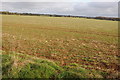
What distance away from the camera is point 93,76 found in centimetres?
561

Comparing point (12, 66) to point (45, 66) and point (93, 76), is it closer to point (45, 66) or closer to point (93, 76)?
point (45, 66)

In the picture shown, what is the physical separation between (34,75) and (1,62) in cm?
229

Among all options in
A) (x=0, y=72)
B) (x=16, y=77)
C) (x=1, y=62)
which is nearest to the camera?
(x=16, y=77)

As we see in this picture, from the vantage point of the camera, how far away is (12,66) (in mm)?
6109

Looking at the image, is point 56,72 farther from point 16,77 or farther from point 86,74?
point 16,77

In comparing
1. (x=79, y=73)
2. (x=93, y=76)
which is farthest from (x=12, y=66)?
(x=93, y=76)

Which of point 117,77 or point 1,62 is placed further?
point 1,62

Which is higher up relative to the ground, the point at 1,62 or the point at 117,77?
the point at 1,62

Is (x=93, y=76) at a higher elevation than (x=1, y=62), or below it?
below

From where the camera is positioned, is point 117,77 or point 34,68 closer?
point 117,77

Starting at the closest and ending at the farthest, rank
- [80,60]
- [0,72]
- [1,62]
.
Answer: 1. [0,72]
2. [1,62]
3. [80,60]

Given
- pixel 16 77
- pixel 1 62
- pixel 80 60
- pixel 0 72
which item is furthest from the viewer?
pixel 80 60

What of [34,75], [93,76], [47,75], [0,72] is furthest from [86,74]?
[0,72]

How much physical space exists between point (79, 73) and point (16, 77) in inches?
119
